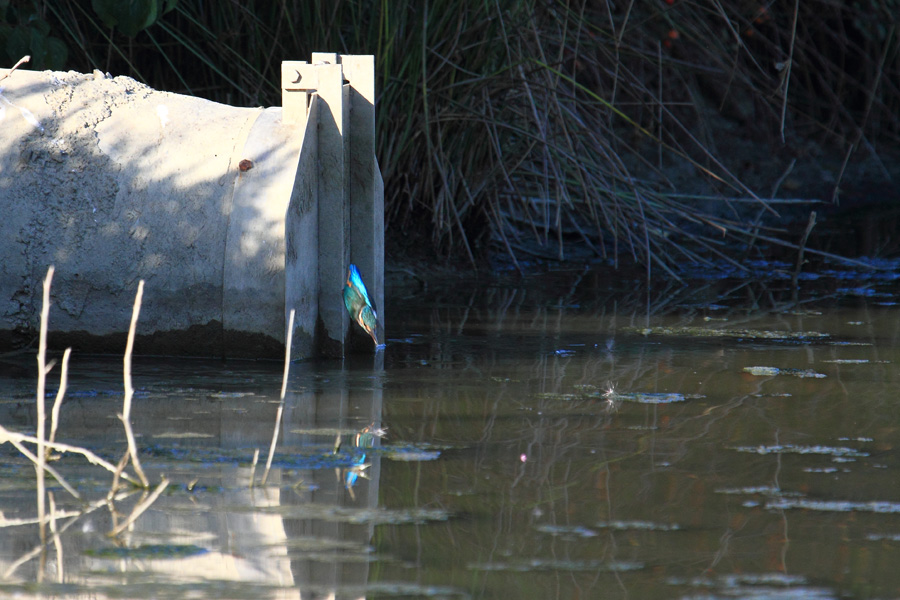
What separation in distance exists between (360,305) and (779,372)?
133cm

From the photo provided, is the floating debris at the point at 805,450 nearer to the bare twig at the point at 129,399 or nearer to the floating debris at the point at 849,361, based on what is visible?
the floating debris at the point at 849,361

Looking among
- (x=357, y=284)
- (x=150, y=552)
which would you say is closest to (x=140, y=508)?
(x=150, y=552)

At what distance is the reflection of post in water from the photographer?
2.04m

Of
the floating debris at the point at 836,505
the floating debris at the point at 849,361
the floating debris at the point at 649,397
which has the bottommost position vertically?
the floating debris at the point at 836,505

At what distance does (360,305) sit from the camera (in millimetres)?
3961

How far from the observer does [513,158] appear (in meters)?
6.18

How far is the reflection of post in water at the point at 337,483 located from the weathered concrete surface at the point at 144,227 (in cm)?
45

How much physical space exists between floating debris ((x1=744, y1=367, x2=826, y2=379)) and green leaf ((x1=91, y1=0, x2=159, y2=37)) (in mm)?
2639

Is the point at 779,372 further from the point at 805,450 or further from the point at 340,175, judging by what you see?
the point at 340,175

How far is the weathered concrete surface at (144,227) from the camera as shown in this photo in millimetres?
3752

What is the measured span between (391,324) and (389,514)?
2.34m

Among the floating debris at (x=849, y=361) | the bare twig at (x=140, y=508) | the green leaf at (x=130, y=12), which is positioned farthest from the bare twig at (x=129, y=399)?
the green leaf at (x=130, y=12)

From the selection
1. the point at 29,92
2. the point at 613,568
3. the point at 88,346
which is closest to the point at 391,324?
the point at 88,346

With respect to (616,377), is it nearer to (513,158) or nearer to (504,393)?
(504,393)
